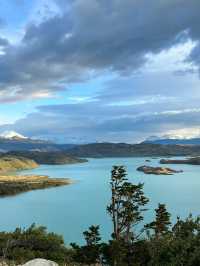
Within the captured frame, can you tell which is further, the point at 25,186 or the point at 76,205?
the point at 25,186

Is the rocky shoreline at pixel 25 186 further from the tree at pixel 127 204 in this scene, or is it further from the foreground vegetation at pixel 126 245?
the tree at pixel 127 204

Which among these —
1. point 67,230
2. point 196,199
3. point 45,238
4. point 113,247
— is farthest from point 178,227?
point 196,199

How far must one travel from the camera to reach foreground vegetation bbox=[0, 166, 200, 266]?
64.7ft

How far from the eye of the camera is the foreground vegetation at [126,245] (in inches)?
777

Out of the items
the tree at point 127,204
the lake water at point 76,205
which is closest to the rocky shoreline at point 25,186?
the lake water at point 76,205

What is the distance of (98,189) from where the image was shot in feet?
398

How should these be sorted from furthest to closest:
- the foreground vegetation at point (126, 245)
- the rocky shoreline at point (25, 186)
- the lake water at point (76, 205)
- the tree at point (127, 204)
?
the rocky shoreline at point (25, 186)
the lake water at point (76, 205)
the tree at point (127, 204)
the foreground vegetation at point (126, 245)

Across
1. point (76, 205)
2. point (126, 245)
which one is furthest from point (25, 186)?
point (126, 245)

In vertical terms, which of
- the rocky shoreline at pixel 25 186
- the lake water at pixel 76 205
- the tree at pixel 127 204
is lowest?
the lake water at pixel 76 205

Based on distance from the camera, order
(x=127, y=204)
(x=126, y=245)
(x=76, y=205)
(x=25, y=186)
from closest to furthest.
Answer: (x=126, y=245)
(x=127, y=204)
(x=76, y=205)
(x=25, y=186)

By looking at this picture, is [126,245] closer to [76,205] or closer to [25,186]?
[76,205]

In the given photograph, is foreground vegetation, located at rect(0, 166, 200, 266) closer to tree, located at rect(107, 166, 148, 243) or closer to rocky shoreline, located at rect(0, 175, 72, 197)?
tree, located at rect(107, 166, 148, 243)

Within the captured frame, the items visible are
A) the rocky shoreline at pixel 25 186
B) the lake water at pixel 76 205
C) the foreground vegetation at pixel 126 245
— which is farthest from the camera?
the rocky shoreline at pixel 25 186

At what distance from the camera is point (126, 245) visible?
28.7 meters
